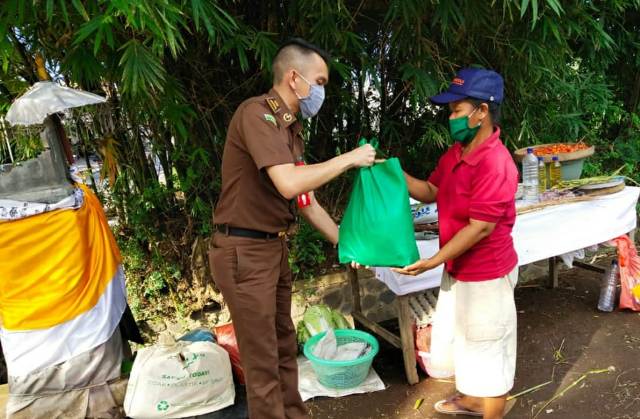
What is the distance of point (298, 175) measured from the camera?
1821 millimetres

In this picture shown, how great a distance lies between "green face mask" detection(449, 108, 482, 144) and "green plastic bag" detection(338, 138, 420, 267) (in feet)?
0.99

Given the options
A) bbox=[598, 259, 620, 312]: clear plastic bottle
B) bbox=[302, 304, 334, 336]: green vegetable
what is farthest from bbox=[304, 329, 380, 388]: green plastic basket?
bbox=[598, 259, 620, 312]: clear plastic bottle

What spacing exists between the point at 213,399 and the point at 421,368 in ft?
4.56

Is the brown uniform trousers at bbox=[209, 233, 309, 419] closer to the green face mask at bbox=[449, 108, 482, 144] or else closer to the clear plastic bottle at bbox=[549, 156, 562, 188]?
the green face mask at bbox=[449, 108, 482, 144]

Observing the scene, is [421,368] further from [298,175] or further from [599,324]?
[298,175]

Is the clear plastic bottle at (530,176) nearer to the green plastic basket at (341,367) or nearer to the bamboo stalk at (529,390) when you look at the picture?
the bamboo stalk at (529,390)

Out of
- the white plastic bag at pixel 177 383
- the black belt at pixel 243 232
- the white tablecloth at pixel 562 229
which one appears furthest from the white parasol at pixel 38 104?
the white tablecloth at pixel 562 229

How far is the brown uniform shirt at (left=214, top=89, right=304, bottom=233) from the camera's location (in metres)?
1.86

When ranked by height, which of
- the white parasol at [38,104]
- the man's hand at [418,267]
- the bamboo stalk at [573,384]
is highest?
the white parasol at [38,104]

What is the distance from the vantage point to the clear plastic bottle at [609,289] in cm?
372

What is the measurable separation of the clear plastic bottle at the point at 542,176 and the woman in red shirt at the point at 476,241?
4.49 feet

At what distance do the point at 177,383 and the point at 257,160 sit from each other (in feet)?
4.85

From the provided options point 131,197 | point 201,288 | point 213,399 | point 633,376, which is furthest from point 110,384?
point 633,376

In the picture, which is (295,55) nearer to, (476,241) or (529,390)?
(476,241)
